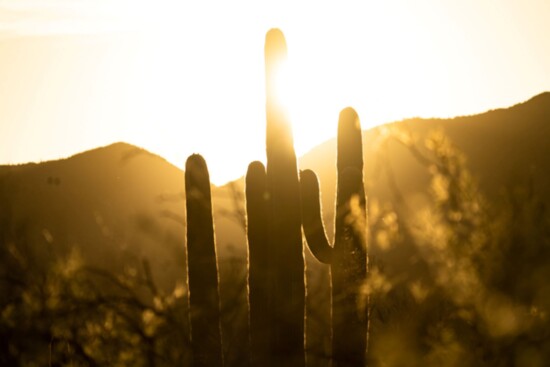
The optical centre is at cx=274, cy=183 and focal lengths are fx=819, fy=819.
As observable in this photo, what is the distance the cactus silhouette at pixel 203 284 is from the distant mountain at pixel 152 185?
29777 millimetres

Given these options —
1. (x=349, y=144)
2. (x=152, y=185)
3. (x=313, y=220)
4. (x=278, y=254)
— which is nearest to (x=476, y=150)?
(x=152, y=185)

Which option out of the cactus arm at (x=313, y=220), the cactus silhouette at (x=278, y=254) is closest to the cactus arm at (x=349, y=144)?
the cactus arm at (x=313, y=220)

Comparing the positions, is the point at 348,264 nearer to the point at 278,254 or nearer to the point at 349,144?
the point at 278,254

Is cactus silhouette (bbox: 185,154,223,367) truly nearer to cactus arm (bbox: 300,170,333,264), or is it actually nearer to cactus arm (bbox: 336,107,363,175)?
cactus arm (bbox: 300,170,333,264)

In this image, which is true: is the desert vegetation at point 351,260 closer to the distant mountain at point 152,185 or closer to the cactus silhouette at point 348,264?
the cactus silhouette at point 348,264

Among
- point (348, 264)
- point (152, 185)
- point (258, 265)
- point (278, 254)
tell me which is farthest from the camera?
point (152, 185)

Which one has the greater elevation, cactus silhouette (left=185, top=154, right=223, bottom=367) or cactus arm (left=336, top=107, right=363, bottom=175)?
cactus arm (left=336, top=107, right=363, bottom=175)

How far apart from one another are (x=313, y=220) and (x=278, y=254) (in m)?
0.77

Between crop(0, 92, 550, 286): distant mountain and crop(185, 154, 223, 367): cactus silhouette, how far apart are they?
97.7 ft

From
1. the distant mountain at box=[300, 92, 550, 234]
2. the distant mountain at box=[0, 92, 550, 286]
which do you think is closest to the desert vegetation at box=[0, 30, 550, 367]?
the distant mountain at box=[0, 92, 550, 286]

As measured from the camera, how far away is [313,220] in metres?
11.4

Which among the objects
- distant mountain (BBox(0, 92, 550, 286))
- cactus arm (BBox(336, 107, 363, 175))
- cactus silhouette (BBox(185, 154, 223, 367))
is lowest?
cactus silhouette (BBox(185, 154, 223, 367))

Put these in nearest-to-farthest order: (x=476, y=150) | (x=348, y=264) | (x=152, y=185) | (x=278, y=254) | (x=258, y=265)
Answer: (x=348, y=264) < (x=278, y=254) < (x=258, y=265) < (x=476, y=150) < (x=152, y=185)

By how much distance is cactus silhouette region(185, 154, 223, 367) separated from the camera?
11.5 m
